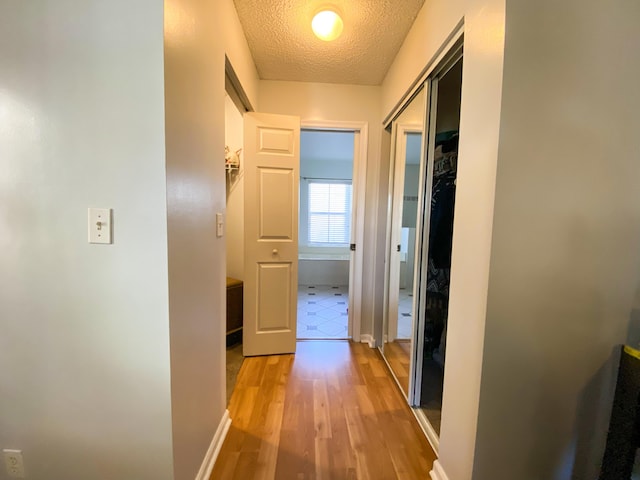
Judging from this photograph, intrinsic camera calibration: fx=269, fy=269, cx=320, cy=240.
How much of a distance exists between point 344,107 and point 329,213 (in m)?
3.14

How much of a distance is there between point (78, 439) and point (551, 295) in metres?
1.83

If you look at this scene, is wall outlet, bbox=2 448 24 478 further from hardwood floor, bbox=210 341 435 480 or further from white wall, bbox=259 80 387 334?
white wall, bbox=259 80 387 334

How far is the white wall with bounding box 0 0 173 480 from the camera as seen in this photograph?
0.88m

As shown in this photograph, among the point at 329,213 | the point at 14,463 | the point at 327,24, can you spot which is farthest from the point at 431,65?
the point at 329,213

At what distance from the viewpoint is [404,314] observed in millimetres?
2215

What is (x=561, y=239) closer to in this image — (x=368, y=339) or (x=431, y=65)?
(x=431, y=65)

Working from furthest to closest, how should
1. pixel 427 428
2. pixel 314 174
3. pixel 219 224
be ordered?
pixel 314 174, pixel 427 428, pixel 219 224

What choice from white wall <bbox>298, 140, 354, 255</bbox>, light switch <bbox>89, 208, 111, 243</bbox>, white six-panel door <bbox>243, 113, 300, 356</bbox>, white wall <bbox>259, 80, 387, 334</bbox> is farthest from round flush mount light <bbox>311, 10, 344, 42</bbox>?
white wall <bbox>298, 140, 354, 255</bbox>

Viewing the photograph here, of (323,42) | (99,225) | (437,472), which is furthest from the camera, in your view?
(323,42)

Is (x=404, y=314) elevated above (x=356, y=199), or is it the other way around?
(x=356, y=199)

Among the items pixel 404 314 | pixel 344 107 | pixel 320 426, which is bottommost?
pixel 320 426

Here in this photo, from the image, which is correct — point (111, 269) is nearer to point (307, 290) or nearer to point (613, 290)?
point (613, 290)

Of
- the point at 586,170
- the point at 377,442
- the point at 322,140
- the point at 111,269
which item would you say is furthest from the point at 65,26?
the point at 322,140

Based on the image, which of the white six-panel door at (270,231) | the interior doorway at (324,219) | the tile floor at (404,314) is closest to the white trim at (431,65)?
the white six-panel door at (270,231)
